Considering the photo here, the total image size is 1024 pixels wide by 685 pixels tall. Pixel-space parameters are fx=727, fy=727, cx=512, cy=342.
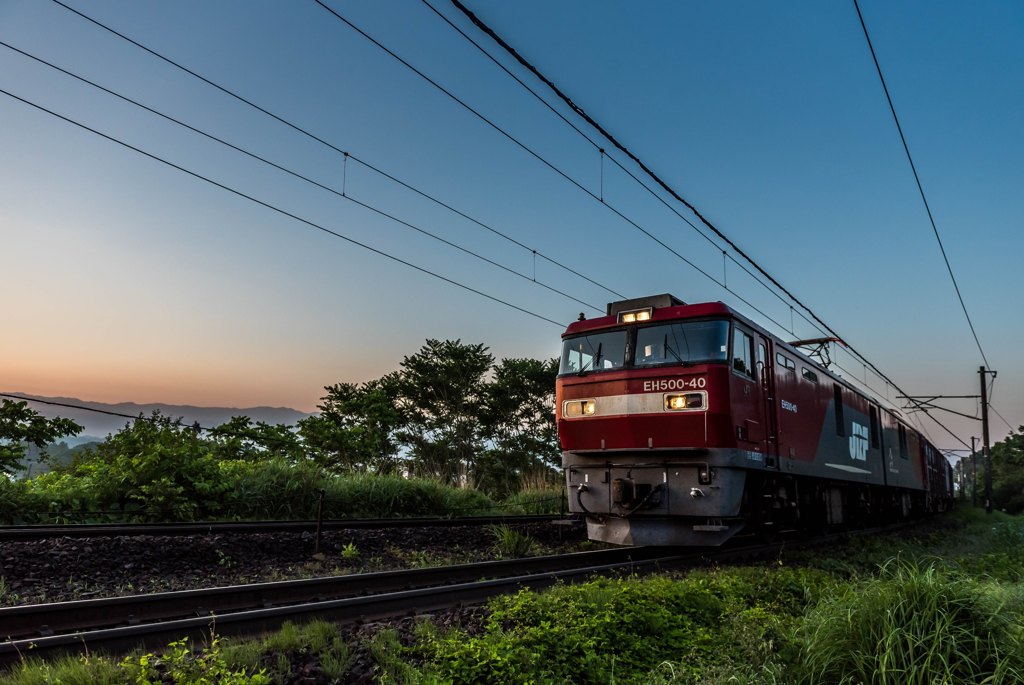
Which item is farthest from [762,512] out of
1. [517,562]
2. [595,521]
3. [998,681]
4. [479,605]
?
[998,681]

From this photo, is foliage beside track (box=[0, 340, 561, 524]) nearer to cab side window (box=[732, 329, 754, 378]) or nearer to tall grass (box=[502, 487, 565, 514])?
tall grass (box=[502, 487, 565, 514])

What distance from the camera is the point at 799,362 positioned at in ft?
42.3

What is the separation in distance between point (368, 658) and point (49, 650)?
81.3 inches

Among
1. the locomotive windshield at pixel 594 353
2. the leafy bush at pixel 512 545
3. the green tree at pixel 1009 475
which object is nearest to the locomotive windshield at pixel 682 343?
the locomotive windshield at pixel 594 353

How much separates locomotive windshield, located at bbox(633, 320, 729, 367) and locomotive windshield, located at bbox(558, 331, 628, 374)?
1.00ft

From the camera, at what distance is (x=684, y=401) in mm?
10109

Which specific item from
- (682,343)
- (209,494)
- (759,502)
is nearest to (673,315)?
(682,343)

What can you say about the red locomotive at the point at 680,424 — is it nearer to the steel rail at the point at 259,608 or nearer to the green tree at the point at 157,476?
the steel rail at the point at 259,608

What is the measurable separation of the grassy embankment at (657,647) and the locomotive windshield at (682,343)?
459cm

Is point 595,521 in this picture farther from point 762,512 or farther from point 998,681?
point 998,681

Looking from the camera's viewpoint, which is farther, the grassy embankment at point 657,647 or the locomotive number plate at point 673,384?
the locomotive number plate at point 673,384

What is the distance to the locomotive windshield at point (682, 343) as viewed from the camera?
10141 mm

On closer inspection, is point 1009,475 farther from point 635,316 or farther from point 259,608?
point 259,608

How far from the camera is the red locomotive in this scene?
9984mm
